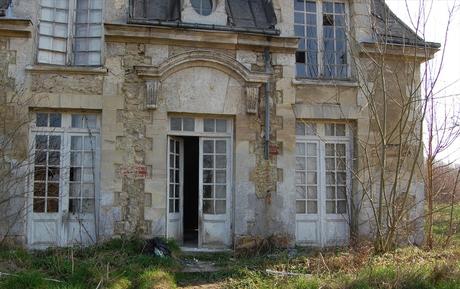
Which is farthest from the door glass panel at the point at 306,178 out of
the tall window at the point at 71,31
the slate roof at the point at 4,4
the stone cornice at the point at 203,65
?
the slate roof at the point at 4,4

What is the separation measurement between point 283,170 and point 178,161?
2.11 meters

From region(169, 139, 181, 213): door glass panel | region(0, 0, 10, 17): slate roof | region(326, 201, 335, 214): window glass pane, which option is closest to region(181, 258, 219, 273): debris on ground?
region(169, 139, 181, 213): door glass panel

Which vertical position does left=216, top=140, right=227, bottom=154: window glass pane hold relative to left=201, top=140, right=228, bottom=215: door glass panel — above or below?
above

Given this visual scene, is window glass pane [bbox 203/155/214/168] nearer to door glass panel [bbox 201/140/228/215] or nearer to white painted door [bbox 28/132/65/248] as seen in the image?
door glass panel [bbox 201/140/228/215]

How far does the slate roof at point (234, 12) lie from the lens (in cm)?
962

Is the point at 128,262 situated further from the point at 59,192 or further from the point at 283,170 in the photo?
the point at 283,170

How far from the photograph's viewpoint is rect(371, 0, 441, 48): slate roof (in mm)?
10188

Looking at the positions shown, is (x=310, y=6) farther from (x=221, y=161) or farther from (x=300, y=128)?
(x=221, y=161)

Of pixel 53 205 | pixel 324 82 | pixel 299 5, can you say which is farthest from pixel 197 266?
pixel 299 5

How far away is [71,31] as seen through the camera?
372 inches

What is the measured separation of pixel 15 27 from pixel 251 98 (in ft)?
14.7

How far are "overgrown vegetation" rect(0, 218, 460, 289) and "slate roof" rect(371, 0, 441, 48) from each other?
4267 millimetres

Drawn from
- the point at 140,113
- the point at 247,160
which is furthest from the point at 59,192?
the point at 247,160

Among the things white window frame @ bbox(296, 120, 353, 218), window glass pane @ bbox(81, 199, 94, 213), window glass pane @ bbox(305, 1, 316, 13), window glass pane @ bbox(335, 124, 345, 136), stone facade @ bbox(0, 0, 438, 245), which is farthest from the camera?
window glass pane @ bbox(305, 1, 316, 13)
